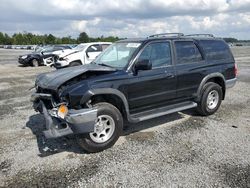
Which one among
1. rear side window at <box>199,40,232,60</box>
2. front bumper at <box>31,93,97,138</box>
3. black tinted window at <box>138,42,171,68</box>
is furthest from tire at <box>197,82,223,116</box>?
A: front bumper at <box>31,93,97,138</box>

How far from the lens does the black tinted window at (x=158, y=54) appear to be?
17.9 feet

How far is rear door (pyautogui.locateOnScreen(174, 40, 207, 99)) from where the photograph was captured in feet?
19.3

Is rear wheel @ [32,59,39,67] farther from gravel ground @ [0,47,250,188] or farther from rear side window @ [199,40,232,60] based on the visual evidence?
rear side window @ [199,40,232,60]

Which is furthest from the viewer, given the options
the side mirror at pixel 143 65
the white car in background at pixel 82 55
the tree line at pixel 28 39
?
the tree line at pixel 28 39

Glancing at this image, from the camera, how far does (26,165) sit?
4301mm

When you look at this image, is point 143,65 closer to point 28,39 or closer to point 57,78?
point 57,78

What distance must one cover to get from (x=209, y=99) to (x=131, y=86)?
8.21 ft

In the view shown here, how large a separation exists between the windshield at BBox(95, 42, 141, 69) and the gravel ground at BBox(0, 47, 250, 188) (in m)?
1.42

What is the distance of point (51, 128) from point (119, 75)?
4.90 feet

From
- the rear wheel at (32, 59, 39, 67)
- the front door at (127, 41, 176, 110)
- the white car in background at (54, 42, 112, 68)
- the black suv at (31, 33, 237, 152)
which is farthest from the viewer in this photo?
the rear wheel at (32, 59, 39, 67)

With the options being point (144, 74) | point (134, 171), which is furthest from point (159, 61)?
point (134, 171)

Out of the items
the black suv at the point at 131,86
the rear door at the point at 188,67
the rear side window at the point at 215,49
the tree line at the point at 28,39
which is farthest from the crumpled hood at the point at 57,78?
the tree line at the point at 28,39

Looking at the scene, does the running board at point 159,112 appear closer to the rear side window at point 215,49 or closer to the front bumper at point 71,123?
the front bumper at point 71,123

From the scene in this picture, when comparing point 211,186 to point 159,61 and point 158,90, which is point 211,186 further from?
point 159,61
